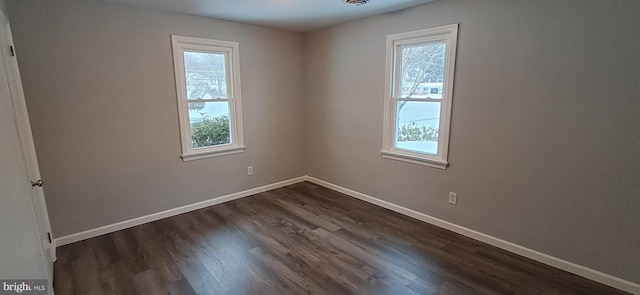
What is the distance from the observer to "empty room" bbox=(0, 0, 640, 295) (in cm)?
217

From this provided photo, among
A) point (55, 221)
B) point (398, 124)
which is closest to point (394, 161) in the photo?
point (398, 124)

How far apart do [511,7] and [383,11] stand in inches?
50.3

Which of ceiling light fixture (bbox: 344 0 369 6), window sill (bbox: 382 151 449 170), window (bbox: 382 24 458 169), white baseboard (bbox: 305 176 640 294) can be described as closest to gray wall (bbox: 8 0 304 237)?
ceiling light fixture (bbox: 344 0 369 6)

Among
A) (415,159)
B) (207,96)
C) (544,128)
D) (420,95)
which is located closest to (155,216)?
(207,96)

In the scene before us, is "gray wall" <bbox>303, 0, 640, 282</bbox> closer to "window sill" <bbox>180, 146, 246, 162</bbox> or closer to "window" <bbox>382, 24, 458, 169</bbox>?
"window" <bbox>382, 24, 458, 169</bbox>

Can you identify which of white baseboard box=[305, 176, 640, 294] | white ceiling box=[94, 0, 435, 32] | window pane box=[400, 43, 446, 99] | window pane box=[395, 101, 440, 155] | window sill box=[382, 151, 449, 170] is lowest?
white baseboard box=[305, 176, 640, 294]

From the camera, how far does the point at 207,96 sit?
369cm

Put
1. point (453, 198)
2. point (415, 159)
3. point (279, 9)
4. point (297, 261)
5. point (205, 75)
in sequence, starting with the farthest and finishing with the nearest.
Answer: point (205, 75), point (415, 159), point (279, 9), point (453, 198), point (297, 261)

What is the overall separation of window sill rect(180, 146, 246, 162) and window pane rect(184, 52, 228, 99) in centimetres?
69

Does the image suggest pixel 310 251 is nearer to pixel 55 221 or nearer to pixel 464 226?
pixel 464 226

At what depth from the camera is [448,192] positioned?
3.12m

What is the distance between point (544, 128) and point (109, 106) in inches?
158

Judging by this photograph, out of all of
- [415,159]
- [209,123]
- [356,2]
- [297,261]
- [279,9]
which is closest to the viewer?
[297,261]

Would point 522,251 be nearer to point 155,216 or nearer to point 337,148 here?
point 337,148
